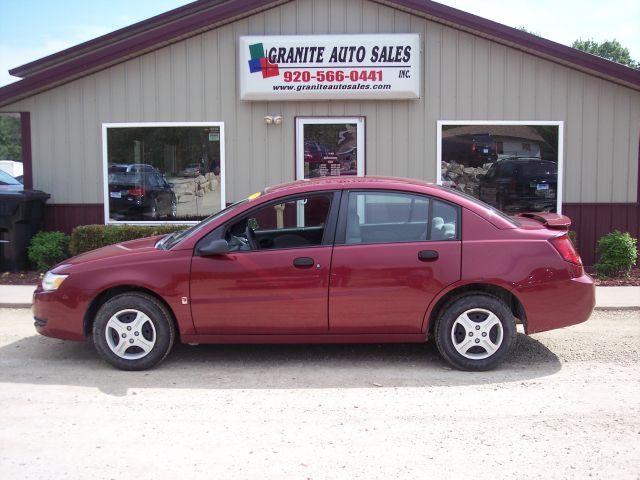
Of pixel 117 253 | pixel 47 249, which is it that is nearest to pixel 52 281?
pixel 117 253

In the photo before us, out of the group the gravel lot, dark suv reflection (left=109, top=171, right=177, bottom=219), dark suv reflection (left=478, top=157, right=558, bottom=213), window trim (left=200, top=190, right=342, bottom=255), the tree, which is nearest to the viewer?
the gravel lot

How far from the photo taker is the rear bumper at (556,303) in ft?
18.2

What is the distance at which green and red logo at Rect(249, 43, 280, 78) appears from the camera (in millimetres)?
10227

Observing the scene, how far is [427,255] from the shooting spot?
5523 millimetres

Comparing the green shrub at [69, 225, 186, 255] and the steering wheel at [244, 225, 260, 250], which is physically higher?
the steering wheel at [244, 225, 260, 250]

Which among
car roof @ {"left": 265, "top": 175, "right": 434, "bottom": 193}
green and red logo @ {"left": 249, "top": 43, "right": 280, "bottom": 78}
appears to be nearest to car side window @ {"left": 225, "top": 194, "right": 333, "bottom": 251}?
car roof @ {"left": 265, "top": 175, "right": 434, "bottom": 193}

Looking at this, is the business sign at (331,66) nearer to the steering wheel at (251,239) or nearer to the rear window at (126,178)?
the rear window at (126,178)

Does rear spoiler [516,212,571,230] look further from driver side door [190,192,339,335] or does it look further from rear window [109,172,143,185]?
rear window [109,172,143,185]

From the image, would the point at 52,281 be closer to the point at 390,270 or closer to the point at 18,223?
the point at 390,270

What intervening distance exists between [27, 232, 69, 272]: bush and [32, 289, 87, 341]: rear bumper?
4686mm

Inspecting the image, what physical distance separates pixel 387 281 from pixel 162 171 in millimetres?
6266

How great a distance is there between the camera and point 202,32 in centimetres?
1048

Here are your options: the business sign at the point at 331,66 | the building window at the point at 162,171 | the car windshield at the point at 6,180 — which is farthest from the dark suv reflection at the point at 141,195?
the business sign at the point at 331,66

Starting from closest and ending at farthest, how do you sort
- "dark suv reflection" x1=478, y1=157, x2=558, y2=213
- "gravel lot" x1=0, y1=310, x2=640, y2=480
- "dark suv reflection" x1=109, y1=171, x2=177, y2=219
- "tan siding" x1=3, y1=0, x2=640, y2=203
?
"gravel lot" x1=0, y1=310, x2=640, y2=480, "tan siding" x1=3, y1=0, x2=640, y2=203, "dark suv reflection" x1=478, y1=157, x2=558, y2=213, "dark suv reflection" x1=109, y1=171, x2=177, y2=219
